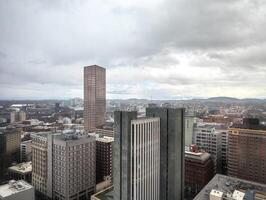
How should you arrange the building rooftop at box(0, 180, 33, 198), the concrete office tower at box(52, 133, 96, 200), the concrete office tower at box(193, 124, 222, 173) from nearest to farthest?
the building rooftop at box(0, 180, 33, 198), the concrete office tower at box(52, 133, 96, 200), the concrete office tower at box(193, 124, 222, 173)

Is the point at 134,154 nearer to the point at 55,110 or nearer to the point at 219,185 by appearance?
the point at 219,185

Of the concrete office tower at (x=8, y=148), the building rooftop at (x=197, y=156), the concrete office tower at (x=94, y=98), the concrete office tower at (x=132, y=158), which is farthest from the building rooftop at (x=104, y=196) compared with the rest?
the concrete office tower at (x=94, y=98)

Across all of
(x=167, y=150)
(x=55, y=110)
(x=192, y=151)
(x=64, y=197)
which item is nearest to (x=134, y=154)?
(x=167, y=150)

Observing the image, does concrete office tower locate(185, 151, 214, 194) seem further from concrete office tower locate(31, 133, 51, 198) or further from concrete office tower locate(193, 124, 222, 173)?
concrete office tower locate(31, 133, 51, 198)

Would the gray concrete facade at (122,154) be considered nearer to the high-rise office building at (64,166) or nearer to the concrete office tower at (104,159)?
the high-rise office building at (64,166)

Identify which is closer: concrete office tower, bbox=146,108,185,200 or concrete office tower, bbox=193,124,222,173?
concrete office tower, bbox=146,108,185,200

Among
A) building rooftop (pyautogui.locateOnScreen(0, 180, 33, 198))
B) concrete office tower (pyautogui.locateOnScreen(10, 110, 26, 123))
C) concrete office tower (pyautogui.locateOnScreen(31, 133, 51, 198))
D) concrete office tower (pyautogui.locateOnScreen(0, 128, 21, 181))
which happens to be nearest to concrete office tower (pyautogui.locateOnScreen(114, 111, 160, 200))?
building rooftop (pyautogui.locateOnScreen(0, 180, 33, 198))

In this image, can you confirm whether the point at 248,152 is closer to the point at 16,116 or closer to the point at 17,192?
the point at 17,192

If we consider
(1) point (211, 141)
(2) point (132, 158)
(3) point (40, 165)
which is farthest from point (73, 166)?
(1) point (211, 141)
